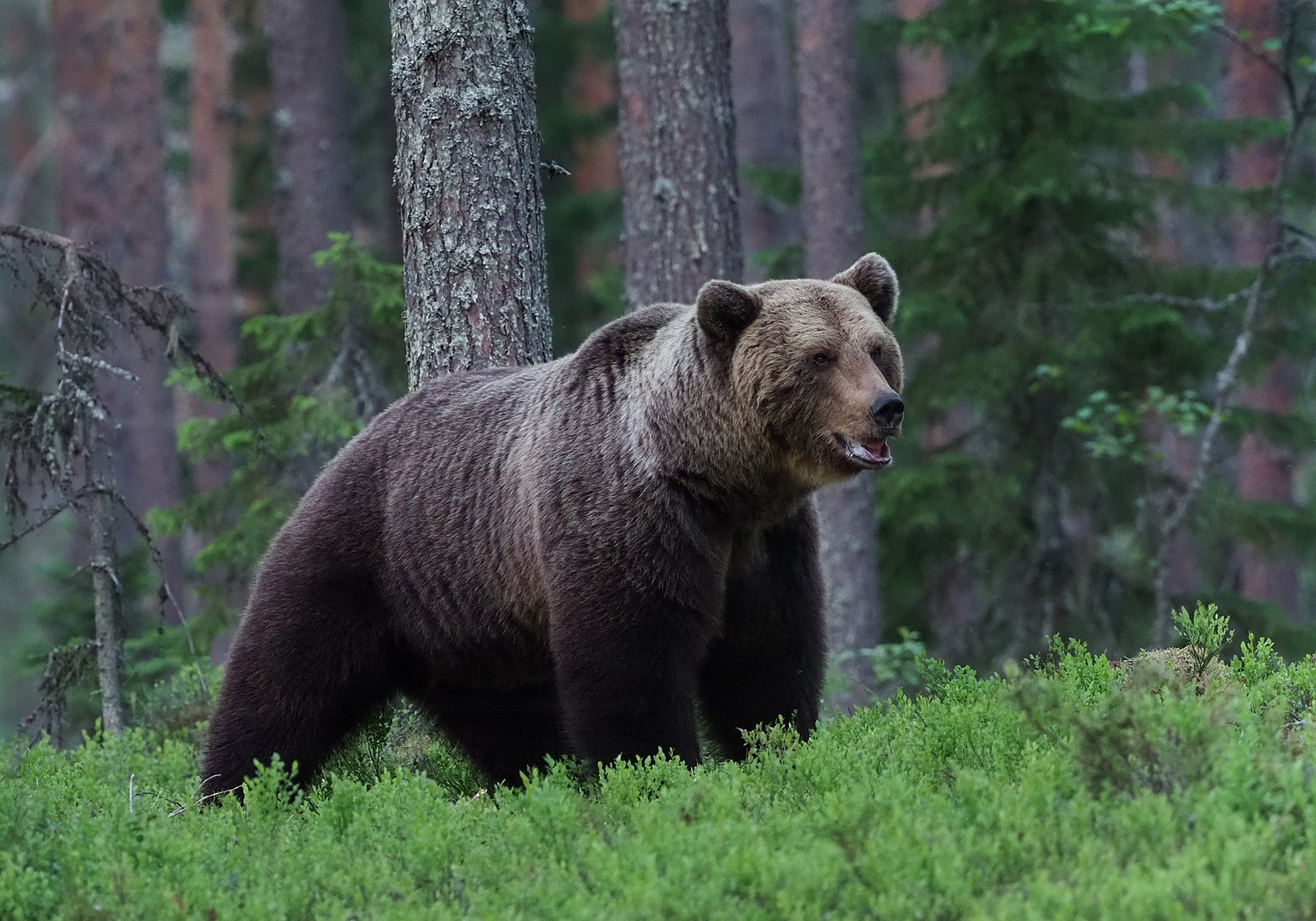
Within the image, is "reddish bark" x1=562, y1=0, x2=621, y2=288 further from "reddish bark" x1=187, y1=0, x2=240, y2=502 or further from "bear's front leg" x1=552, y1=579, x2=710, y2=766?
"bear's front leg" x1=552, y1=579, x2=710, y2=766

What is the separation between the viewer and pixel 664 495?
5457 millimetres

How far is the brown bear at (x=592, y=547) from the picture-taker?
17.5 ft

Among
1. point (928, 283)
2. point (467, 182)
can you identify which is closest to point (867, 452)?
point (467, 182)

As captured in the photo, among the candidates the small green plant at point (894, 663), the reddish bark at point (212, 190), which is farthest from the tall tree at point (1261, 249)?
the reddish bark at point (212, 190)

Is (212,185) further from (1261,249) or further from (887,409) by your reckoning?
(887,409)

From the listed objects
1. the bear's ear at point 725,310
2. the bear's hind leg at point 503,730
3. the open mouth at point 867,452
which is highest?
the bear's ear at point 725,310

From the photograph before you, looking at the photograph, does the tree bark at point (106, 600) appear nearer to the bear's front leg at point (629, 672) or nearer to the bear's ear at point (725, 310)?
the bear's front leg at point (629, 672)

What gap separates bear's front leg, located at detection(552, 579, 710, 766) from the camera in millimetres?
5254

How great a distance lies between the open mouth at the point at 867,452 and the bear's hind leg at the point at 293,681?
7.02 ft

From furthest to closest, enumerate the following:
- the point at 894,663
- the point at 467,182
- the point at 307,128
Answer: the point at 307,128
the point at 894,663
the point at 467,182

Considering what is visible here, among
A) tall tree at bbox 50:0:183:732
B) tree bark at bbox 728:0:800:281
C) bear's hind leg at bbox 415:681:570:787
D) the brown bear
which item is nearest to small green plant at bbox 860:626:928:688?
bear's hind leg at bbox 415:681:570:787

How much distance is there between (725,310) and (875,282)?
74 centimetres

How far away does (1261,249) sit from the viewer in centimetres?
1933

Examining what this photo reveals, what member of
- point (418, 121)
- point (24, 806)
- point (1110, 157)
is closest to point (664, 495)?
point (24, 806)
